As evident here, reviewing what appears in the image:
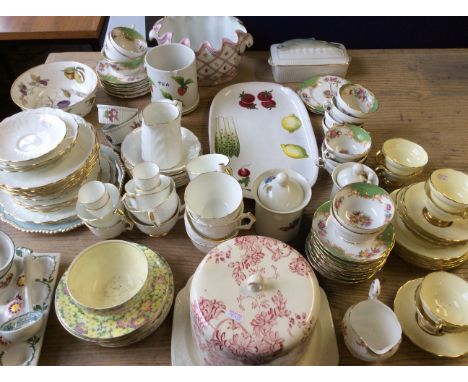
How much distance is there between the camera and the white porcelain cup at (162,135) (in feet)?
3.15

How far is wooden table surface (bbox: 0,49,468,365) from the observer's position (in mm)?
783

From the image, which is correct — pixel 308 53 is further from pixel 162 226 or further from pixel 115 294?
pixel 115 294

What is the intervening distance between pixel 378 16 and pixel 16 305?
149 cm

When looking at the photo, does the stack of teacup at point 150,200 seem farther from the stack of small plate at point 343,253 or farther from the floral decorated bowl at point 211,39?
the floral decorated bowl at point 211,39

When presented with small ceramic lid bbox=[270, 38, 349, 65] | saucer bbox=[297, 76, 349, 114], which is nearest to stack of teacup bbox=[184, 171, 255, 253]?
saucer bbox=[297, 76, 349, 114]

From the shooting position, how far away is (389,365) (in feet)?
2.53

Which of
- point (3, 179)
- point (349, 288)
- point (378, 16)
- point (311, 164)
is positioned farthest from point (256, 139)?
point (378, 16)

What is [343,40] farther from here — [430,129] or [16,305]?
[16,305]

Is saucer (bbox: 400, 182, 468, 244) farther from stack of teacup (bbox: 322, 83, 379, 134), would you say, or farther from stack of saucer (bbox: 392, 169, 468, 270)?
stack of teacup (bbox: 322, 83, 379, 134)

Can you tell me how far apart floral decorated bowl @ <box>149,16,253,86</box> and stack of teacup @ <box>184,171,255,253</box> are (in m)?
0.51

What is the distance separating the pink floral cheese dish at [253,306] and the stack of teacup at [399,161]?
422 millimetres

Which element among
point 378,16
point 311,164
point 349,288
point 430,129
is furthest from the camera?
point 378,16

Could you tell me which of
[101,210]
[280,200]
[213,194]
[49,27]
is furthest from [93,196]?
[49,27]

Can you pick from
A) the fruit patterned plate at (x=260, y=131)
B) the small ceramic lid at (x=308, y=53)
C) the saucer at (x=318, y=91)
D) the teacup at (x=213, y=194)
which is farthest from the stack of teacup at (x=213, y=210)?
the small ceramic lid at (x=308, y=53)
